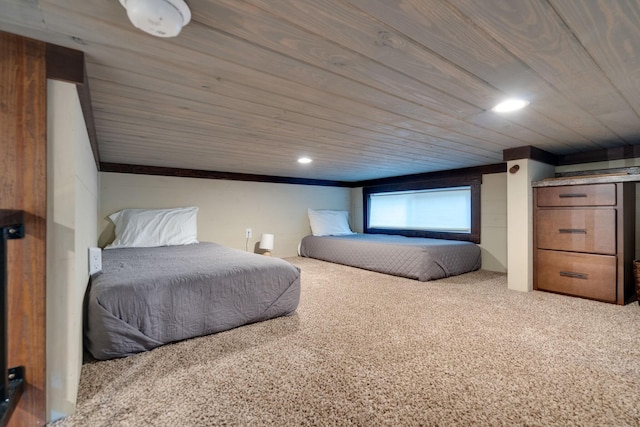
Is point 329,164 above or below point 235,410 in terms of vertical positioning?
above

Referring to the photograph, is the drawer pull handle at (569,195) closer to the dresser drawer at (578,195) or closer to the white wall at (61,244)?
the dresser drawer at (578,195)

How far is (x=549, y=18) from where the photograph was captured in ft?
3.10

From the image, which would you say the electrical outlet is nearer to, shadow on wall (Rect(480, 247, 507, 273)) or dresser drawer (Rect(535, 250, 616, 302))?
dresser drawer (Rect(535, 250, 616, 302))

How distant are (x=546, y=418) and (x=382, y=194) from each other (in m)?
4.42

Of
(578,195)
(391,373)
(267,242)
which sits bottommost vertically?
(391,373)

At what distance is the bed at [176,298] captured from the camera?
1.58 metres

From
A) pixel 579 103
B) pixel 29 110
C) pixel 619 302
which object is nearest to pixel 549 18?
pixel 579 103

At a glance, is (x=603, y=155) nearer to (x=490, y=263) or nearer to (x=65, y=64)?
(x=490, y=263)

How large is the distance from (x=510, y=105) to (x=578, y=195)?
165cm

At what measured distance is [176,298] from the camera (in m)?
1.80

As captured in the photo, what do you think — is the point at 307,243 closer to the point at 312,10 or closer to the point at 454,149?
the point at 454,149

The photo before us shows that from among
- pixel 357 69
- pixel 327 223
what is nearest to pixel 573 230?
pixel 357 69

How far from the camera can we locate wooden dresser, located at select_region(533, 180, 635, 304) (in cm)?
248

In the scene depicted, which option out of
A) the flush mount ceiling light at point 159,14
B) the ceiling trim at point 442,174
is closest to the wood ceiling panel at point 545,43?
the flush mount ceiling light at point 159,14
